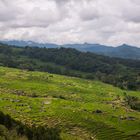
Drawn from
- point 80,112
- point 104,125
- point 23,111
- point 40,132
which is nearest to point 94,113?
point 80,112

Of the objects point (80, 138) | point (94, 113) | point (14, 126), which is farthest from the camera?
point (94, 113)

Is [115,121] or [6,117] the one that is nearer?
[6,117]

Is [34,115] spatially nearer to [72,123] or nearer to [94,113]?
[72,123]

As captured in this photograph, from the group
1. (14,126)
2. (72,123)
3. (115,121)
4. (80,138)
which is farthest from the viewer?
(115,121)

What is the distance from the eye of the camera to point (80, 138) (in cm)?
14500

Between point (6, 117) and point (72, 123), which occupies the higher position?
point (6, 117)

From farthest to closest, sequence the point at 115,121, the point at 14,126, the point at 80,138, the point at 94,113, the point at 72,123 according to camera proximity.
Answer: the point at 94,113, the point at 115,121, the point at 72,123, the point at 80,138, the point at 14,126

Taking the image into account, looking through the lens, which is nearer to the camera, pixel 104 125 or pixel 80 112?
pixel 104 125

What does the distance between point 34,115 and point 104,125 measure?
35.7 metres

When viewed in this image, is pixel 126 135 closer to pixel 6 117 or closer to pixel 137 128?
pixel 137 128

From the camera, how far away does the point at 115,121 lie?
180750 mm

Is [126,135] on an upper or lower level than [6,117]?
lower

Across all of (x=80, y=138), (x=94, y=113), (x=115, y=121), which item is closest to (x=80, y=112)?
(x=94, y=113)

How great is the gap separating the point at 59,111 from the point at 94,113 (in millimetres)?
19832
